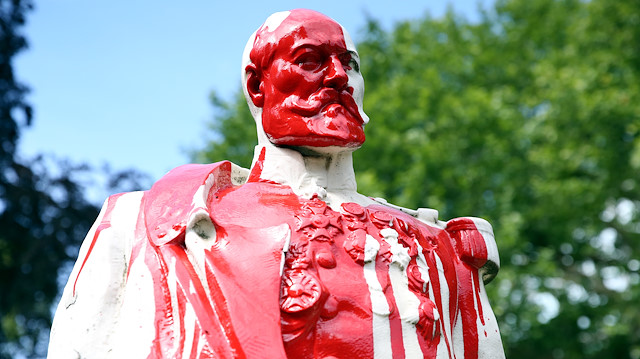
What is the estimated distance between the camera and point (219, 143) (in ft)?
54.3

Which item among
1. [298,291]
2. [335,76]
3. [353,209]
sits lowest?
[298,291]

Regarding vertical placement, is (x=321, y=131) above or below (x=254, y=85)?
below

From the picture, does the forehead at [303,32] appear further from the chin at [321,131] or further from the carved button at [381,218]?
the carved button at [381,218]

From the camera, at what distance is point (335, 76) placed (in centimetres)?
441

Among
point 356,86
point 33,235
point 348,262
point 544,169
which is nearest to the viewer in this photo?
point 348,262

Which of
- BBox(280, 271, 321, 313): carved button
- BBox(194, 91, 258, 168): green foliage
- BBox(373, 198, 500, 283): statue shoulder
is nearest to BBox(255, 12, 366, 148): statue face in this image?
BBox(373, 198, 500, 283): statue shoulder

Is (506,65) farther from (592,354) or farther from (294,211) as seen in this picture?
(294,211)

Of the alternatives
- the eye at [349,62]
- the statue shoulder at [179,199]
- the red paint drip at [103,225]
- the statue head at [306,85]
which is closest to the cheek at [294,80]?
the statue head at [306,85]

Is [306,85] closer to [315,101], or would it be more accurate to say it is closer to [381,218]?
[315,101]

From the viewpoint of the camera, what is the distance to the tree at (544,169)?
13.9 meters

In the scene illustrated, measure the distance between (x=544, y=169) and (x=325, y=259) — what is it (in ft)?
38.3

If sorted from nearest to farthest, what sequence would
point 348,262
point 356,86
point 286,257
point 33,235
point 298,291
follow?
point 298,291
point 286,257
point 348,262
point 356,86
point 33,235

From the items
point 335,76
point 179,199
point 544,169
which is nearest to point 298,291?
point 179,199

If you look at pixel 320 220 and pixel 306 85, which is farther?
pixel 306 85
